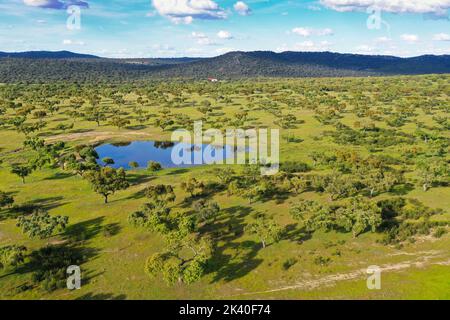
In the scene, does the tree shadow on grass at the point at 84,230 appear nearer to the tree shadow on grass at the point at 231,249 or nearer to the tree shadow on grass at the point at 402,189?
the tree shadow on grass at the point at 231,249

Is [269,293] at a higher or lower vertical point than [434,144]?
lower

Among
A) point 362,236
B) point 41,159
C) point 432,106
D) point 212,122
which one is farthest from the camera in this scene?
point 432,106

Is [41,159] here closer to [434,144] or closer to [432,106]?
[434,144]

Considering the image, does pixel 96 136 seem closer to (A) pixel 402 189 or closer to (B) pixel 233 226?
(B) pixel 233 226

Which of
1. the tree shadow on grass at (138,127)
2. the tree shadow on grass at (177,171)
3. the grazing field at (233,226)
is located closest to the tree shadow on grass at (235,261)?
the grazing field at (233,226)

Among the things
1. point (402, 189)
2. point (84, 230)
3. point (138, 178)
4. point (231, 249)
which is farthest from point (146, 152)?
point (402, 189)

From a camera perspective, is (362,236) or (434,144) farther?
(434,144)
